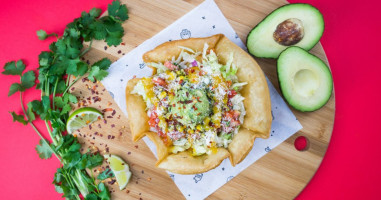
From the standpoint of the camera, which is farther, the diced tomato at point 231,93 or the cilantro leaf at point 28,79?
the cilantro leaf at point 28,79

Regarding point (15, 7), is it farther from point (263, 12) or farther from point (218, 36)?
point (263, 12)

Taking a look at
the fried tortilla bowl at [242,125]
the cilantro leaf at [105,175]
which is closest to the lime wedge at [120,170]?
the cilantro leaf at [105,175]

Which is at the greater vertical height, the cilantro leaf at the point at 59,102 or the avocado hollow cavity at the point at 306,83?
the avocado hollow cavity at the point at 306,83

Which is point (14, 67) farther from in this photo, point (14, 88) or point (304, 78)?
point (304, 78)

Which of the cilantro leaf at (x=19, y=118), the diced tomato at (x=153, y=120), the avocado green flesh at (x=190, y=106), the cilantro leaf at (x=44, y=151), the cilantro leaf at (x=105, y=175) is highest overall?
the avocado green flesh at (x=190, y=106)

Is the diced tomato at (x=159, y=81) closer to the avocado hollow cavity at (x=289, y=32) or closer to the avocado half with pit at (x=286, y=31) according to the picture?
the avocado half with pit at (x=286, y=31)

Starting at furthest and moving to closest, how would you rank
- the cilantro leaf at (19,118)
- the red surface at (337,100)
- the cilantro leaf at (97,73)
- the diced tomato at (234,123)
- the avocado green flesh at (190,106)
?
1. the red surface at (337,100)
2. the cilantro leaf at (19,118)
3. the cilantro leaf at (97,73)
4. the diced tomato at (234,123)
5. the avocado green flesh at (190,106)

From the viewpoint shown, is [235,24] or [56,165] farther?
[56,165]

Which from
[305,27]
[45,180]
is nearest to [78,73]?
[45,180]
